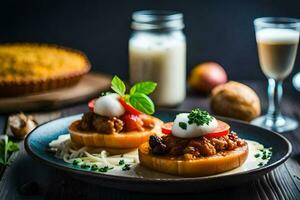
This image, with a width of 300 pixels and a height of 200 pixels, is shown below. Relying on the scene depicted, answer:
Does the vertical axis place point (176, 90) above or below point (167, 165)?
below

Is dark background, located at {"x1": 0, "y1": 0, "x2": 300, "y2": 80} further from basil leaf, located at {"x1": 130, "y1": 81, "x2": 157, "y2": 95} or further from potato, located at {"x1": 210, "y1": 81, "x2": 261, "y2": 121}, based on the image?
basil leaf, located at {"x1": 130, "y1": 81, "x2": 157, "y2": 95}

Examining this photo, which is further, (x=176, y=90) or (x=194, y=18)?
(x=194, y=18)

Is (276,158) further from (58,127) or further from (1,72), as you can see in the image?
(1,72)

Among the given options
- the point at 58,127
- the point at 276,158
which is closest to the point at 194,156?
the point at 276,158

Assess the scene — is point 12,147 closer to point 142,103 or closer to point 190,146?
point 142,103

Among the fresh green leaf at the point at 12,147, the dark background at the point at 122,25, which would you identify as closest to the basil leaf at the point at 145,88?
the fresh green leaf at the point at 12,147

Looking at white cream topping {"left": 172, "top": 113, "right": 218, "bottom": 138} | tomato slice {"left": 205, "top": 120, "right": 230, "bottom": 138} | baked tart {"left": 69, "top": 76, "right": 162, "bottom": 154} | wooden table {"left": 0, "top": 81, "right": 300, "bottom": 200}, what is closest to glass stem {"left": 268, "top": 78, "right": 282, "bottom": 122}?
wooden table {"left": 0, "top": 81, "right": 300, "bottom": 200}
